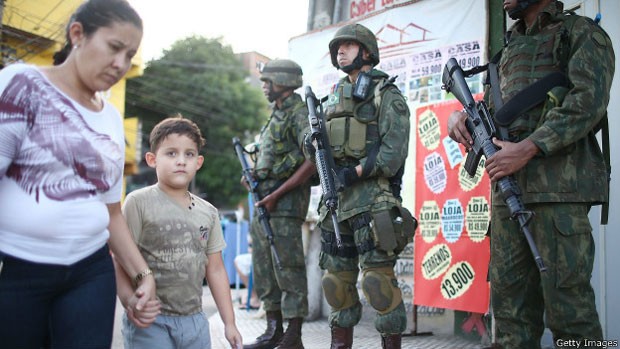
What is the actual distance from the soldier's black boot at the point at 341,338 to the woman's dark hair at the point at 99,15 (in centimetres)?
239

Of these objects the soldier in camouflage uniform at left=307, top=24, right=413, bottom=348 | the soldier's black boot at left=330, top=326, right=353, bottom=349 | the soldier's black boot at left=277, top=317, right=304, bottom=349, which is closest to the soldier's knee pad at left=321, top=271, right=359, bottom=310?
the soldier in camouflage uniform at left=307, top=24, right=413, bottom=348

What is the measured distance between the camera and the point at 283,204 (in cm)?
434

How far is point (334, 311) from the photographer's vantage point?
3531 millimetres

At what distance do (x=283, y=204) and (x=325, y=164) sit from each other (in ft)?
3.19

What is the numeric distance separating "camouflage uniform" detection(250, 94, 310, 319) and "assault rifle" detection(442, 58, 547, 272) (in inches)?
59.0

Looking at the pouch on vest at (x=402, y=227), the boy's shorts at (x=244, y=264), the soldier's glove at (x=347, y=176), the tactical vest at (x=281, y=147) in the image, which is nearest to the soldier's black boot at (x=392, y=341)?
the pouch on vest at (x=402, y=227)

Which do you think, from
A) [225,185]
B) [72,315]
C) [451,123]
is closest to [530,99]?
[451,123]

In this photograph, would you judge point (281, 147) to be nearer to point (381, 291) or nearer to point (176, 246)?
point (381, 291)

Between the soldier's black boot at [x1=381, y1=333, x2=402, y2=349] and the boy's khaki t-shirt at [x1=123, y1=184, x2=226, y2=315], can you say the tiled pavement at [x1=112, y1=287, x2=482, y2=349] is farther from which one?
the boy's khaki t-shirt at [x1=123, y1=184, x2=226, y2=315]

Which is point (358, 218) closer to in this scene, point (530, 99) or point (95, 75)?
point (530, 99)

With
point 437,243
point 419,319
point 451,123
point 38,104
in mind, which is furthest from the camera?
point 419,319

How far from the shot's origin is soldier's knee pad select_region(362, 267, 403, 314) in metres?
3.26

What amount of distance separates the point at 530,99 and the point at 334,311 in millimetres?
1733

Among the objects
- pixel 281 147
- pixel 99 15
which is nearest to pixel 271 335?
pixel 281 147
